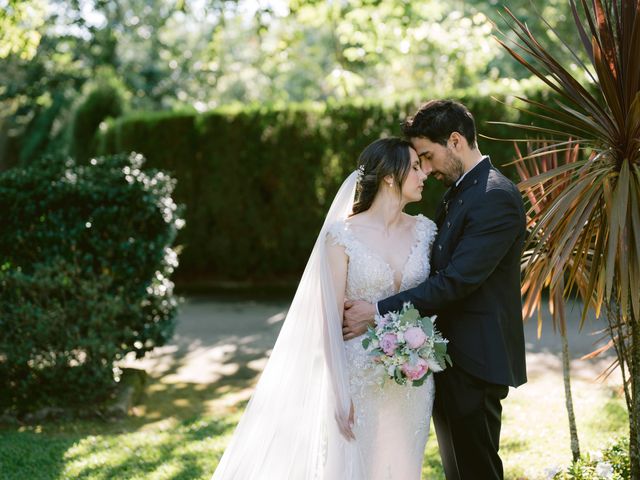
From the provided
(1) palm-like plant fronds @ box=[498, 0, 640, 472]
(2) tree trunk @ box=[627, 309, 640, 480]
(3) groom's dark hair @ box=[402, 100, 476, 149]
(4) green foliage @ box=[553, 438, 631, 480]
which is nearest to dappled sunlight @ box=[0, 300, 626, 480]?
(4) green foliage @ box=[553, 438, 631, 480]

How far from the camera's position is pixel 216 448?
5062 mm

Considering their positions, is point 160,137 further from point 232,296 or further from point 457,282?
point 457,282

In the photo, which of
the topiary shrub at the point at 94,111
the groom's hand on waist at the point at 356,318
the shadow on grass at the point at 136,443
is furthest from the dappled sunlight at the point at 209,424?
the topiary shrub at the point at 94,111

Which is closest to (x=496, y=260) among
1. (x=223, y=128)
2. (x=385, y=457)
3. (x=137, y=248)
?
(x=385, y=457)

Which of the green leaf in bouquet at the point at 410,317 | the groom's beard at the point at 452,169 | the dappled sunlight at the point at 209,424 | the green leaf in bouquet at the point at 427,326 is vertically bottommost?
the dappled sunlight at the point at 209,424

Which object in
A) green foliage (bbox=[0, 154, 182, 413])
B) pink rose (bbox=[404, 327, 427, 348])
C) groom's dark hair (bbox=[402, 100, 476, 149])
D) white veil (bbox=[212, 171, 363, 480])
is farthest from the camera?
green foliage (bbox=[0, 154, 182, 413])

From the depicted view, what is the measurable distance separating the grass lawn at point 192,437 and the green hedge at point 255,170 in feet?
19.0

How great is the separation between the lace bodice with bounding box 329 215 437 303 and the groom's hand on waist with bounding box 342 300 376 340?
46 mm

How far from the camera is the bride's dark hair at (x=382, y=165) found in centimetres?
342

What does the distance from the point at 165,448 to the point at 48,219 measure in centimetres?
235

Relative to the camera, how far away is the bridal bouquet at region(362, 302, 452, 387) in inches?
118

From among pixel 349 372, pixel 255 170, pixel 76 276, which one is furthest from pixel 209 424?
pixel 255 170

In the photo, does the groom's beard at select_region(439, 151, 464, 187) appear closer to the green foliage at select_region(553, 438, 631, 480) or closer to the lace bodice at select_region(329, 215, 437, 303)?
the lace bodice at select_region(329, 215, 437, 303)

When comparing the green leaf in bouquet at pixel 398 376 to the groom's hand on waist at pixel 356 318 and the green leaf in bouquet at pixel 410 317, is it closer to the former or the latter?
the green leaf in bouquet at pixel 410 317
